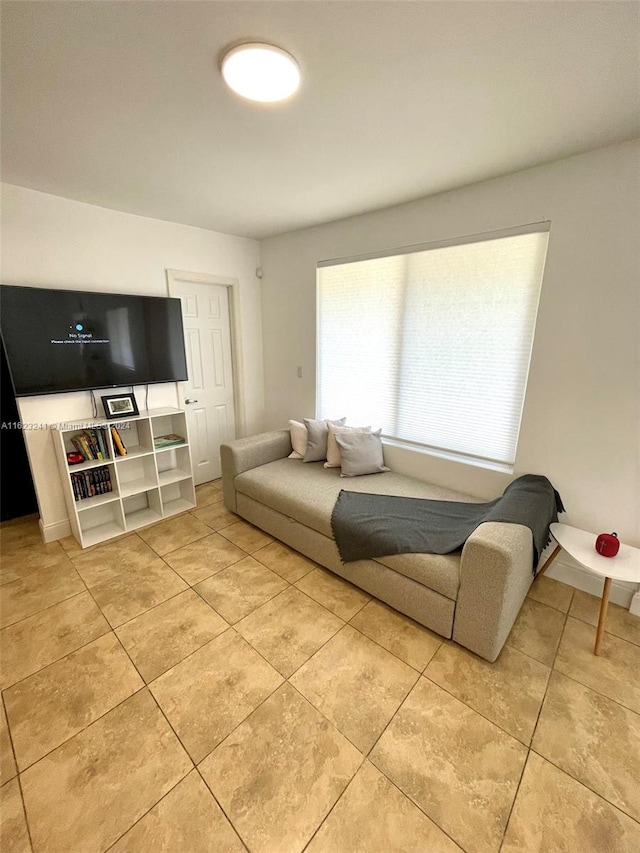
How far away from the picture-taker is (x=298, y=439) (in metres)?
3.08

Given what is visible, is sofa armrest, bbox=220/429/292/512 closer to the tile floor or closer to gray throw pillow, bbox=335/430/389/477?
gray throw pillow, bbox=335/430/389/477

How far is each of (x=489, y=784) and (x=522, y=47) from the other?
2.58 metres

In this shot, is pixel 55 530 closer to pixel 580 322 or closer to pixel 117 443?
pixel 117 443

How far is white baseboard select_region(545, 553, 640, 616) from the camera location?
A: 196 cm

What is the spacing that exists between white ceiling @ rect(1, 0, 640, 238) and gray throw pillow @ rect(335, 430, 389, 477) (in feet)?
5.84

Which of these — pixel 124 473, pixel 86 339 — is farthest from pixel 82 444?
pixel 86 339

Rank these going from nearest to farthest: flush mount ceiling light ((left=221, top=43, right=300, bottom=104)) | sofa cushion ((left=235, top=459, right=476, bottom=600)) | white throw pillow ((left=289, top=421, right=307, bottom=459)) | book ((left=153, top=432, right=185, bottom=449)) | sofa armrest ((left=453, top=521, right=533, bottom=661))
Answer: flush mount ceiling light ((left=221, top=43, right=300, bottom=104)) < sofa armrest ((left=453, top=521, right=533, bottom=661)) < sofa cushion ((left=235, top=459, right=476, bottom=600)) < book ((left=153, top=432, right=185, bottom=449)) < white throw pillow ((left=289, top=421, right=307, bottom=459))

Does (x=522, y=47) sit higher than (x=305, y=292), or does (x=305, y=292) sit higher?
(x=522, y=47)

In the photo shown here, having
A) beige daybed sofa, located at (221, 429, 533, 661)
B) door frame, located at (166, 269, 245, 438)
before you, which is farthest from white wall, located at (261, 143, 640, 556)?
door frame, located at (166, 269, 245, 438)

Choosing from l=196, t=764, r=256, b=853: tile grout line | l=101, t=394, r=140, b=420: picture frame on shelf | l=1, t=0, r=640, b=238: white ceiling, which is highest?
l=1, t=0, r=640, b=238: white ceiling

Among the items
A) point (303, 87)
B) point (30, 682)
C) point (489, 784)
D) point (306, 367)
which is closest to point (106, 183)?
point (303, 87)

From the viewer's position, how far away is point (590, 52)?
1169 millimetres

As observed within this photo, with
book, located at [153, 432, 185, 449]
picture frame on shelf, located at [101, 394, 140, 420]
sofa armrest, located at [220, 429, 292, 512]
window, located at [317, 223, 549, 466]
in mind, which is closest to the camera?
window, located at [317, 223, 549, 466]

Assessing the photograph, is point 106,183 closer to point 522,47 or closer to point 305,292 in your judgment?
point 305,292
